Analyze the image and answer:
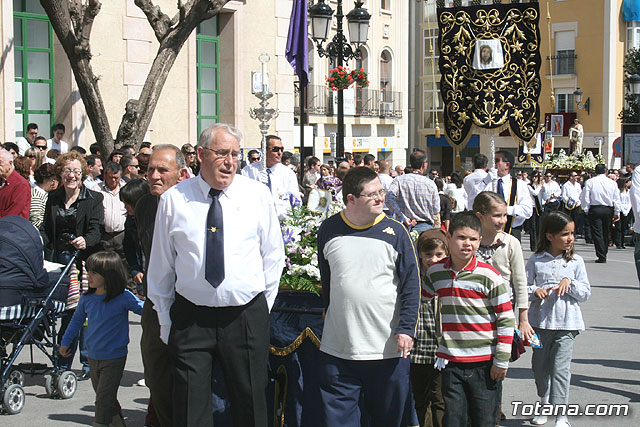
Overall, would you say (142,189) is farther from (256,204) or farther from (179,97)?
(179,97)

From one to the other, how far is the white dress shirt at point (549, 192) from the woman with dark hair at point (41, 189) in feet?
51.7

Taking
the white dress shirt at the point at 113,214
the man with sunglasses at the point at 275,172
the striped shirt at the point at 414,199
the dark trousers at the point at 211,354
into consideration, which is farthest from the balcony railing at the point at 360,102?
the dark trousers at the point at 211,354

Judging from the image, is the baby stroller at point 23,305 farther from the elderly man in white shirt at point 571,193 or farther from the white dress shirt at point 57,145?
the elderly man in white shirt at point 571,193

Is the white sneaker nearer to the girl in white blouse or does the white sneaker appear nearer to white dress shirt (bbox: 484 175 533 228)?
the girl in white blouse

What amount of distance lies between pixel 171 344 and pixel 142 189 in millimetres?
2603

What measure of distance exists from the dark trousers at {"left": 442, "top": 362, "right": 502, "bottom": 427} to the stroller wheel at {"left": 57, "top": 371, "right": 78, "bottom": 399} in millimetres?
3673

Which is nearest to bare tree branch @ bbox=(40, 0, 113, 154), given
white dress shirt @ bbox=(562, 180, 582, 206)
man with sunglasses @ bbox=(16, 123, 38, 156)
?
man with sunglasses @ bbox=(16, 123, 38, 156)

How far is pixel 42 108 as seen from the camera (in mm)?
18391

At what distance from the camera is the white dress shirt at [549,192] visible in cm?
2381

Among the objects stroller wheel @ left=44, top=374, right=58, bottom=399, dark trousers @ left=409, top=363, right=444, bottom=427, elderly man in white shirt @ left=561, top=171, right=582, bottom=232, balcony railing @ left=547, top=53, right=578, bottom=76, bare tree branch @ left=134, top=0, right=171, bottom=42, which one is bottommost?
stroller wheel @ left=44, top=374, right=58, bottom=399

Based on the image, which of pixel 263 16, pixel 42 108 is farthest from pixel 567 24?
pixel 42 108

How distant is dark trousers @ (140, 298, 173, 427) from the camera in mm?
5660

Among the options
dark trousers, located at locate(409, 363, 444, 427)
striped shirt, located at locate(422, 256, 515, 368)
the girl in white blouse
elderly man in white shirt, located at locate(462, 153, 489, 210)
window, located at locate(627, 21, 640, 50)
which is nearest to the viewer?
striped shirt, located at locate(422, 256, 515, 368)

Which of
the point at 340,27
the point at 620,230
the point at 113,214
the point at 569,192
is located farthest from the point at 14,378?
the point at 569,192
